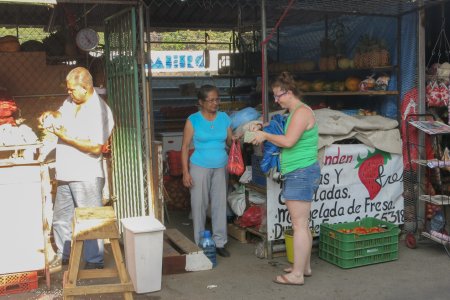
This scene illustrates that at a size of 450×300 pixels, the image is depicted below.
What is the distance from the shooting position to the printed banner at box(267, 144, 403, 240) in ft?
19.5

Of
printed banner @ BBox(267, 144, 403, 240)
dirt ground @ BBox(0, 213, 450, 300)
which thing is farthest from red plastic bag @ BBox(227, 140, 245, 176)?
dirt ground @ BBox(0, 213, 450, 300)

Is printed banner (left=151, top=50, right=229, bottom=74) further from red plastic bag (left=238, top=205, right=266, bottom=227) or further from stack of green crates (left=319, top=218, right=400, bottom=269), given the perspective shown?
stack of green crates (left=319, top=218, right=400, bottom=269)

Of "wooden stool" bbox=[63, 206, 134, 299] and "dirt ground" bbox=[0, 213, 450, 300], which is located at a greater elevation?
"wooden stool" bbox=[63, 206, 134, 299]

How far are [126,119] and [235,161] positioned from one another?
4.28ft

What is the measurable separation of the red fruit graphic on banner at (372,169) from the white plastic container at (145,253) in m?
2.45

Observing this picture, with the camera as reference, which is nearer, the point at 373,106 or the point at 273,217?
the point at 273,217

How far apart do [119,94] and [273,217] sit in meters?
2.18

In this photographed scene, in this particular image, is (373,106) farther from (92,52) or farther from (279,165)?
(92,52)

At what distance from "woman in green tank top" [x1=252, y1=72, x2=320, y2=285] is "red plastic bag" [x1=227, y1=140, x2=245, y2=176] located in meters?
0.69

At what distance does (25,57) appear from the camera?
738cm

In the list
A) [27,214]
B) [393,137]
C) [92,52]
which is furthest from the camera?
[92,52]

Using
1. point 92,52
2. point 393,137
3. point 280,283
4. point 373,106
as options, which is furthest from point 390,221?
point 92,52

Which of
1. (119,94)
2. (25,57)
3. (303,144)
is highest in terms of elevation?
(25,57)

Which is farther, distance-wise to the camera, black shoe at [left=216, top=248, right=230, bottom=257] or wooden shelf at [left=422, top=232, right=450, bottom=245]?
black shoe at [left=216, top=248, right=230, bottom=257]
